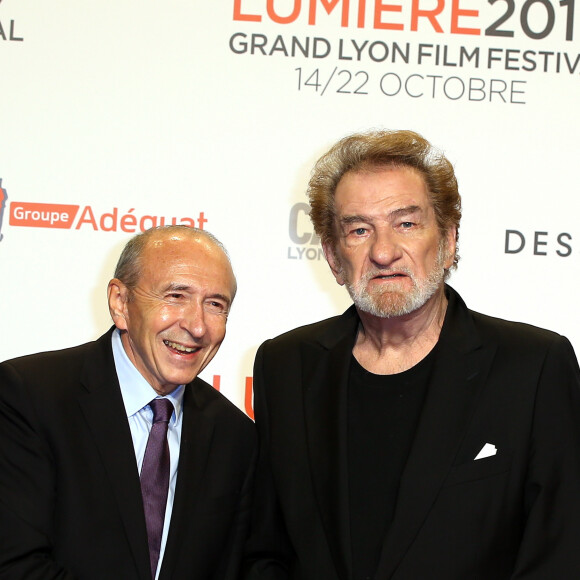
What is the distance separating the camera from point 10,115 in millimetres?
3887

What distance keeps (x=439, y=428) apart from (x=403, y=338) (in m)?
0.36

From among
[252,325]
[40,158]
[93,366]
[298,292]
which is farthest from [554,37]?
[93,366]

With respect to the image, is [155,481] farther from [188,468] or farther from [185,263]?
[185,263]

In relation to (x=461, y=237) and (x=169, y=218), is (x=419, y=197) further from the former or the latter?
(x=169, y=218)

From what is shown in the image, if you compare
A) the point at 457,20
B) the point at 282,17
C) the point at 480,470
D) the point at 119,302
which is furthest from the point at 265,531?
the point at 457,20

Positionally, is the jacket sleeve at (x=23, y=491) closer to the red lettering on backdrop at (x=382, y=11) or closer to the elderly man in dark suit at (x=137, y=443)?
the elderly man in dark suit at (x=137, y=443)

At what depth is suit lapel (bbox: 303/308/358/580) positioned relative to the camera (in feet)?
8.08

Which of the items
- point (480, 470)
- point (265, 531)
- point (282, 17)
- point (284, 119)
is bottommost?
point (265, 531)

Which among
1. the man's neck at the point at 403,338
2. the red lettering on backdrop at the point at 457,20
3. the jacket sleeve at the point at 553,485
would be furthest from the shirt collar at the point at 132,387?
the red lettering on backdrop at the point at 457,20

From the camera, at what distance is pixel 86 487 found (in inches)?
95.6

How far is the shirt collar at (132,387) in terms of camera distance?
8.61 ft

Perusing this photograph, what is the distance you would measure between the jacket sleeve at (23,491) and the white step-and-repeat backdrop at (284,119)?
4.65 ft

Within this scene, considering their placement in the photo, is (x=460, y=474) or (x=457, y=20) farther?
(x=457, y=20)

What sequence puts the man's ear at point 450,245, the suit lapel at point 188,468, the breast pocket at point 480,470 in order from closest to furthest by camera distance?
the breast pocket at point 480,470
the suit lapel at point 188,468
the man's ear at point 450,245
